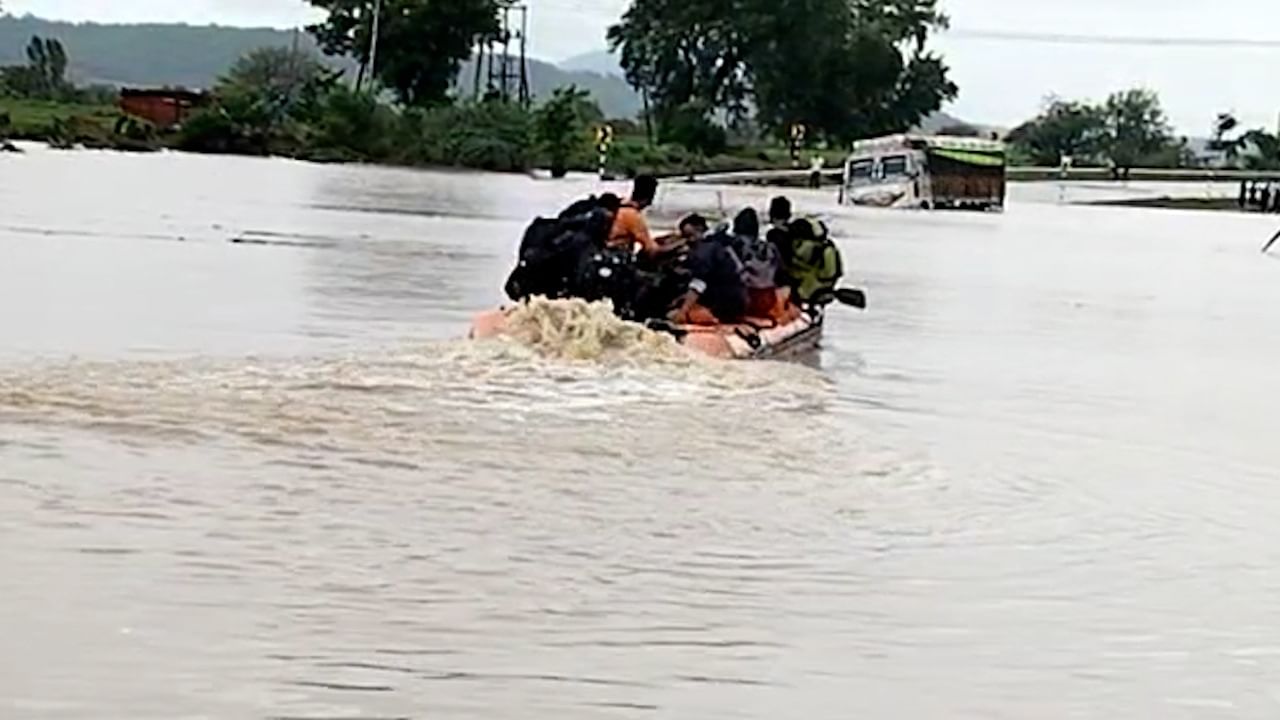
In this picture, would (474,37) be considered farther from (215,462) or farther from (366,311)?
(215,462)

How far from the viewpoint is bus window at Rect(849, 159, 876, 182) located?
212 feet

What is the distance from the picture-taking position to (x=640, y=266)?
17.5 m

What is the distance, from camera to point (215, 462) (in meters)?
11.4

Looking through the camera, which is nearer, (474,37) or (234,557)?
(234,557)

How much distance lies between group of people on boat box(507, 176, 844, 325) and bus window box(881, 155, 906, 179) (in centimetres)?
4618

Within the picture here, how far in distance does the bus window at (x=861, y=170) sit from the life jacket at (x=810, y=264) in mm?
44302

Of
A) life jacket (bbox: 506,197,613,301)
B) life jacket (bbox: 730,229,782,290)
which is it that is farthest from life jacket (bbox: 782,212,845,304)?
life jacket (bbox: 506,197,613,301)

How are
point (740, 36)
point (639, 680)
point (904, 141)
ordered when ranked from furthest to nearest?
point (740, 36) < point (904, 141) < point (639, 680)

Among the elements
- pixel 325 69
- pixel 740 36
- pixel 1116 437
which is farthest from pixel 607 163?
pixel 1116 437

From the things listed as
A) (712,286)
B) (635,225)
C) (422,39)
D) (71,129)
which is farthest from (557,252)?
(422,39)

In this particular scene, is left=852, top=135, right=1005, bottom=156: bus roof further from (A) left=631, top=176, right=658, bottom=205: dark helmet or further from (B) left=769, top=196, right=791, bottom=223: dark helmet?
(A) left=631, top=176, right=658, bottom=205: dark helmet

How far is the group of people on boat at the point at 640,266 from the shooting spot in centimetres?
1700

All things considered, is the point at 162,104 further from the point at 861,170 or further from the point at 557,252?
the point at 557,252

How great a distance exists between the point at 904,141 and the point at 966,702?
5678cm
